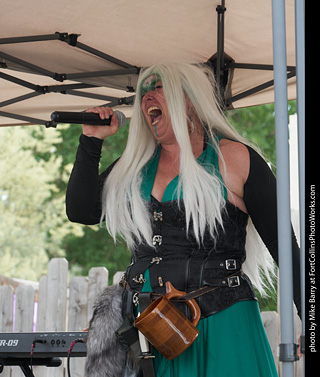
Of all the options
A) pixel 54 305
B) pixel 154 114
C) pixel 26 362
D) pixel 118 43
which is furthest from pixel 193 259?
pixel 54 305

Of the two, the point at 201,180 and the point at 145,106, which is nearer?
the point at 201,180

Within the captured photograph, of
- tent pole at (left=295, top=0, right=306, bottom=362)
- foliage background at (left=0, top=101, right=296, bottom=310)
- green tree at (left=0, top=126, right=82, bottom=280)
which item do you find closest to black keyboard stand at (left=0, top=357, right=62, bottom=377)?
tent pole at (left=295, top=0, right=306, bottom=362)

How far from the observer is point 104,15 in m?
3.30

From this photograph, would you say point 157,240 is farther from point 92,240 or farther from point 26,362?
point 92,240

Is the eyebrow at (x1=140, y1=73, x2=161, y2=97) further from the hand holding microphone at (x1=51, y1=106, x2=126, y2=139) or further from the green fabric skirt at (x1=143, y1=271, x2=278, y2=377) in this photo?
the green fabric skirt at (x1=143, y1=271, x2=278, y2=377)

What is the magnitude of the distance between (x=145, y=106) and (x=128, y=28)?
0.98 m

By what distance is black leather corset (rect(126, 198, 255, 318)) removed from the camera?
7.48ft

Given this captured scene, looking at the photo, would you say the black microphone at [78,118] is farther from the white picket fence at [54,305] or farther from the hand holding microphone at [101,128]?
the white picket fence at [54,305]

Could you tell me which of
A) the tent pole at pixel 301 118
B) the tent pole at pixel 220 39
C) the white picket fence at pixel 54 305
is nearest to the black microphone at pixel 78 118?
the tent pole at pixel 220 39

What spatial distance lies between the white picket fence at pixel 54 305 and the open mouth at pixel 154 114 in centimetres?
332

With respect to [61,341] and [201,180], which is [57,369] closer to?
[61,341]

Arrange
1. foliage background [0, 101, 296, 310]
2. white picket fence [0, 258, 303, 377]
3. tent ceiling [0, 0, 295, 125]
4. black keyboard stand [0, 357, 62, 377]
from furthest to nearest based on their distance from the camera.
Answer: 1. foliage background [0, 101, 296, 310]
2. white picket fence [0, 258, 303, 377]
3. black keyboard stand [0, 357, 62, 377]
4. tent ceiling [0, 0, 295, 125]

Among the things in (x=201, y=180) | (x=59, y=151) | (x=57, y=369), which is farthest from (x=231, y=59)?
(x=59, y=151)

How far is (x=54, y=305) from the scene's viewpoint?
593 cm
